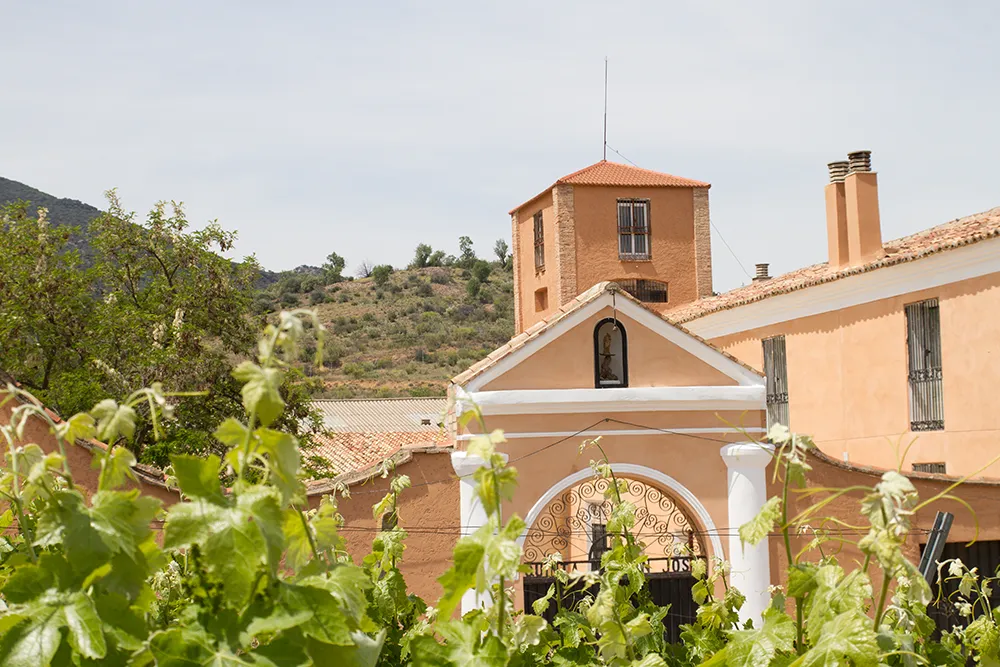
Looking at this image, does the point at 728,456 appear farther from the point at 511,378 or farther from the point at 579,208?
the point at 579,208

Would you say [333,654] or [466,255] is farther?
[466,255]

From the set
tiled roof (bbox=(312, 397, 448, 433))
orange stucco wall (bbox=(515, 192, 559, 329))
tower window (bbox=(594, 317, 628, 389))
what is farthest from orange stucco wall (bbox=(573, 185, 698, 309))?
tower window (bbox=(594, 317, 628, 389))

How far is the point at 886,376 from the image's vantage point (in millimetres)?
16125

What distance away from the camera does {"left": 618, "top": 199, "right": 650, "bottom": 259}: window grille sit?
29.6 metres

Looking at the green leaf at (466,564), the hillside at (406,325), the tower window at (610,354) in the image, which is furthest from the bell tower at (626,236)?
the green leaf at (466,564)

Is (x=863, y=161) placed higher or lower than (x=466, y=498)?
higher

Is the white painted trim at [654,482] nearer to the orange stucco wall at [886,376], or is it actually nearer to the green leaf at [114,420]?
the orange stucco wall at [886,376]

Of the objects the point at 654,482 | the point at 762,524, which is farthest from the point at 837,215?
the point at 762,524

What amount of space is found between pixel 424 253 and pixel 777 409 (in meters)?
43.6

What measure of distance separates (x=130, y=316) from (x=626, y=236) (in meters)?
16.1

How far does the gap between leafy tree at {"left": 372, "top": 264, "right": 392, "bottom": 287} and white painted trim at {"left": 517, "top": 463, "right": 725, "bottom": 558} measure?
4644 cm

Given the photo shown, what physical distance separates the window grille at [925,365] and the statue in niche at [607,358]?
19.4 ft

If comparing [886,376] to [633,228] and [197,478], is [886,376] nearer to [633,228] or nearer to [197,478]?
[633,228]

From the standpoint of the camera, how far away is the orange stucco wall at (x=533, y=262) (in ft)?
97.1
